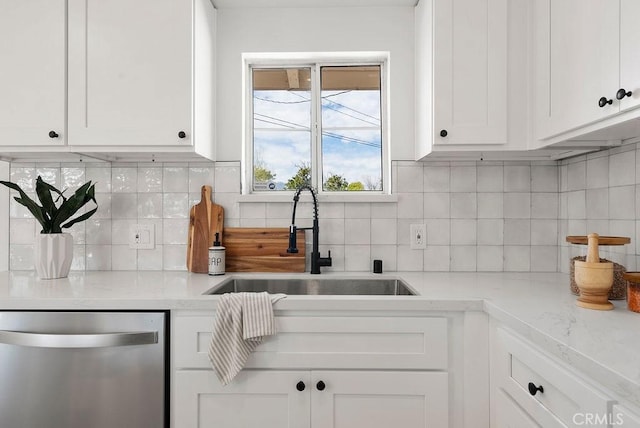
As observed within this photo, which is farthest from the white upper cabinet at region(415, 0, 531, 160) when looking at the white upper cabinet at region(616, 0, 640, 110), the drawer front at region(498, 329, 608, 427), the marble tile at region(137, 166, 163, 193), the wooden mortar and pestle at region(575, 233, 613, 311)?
the marble tile at region(137, 166, 163, 193)

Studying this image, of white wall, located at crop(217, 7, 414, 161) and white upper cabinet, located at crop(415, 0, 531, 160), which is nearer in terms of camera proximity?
white upper cabinet, located at crop(415, 0, 531, 160)

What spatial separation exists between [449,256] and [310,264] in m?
0.72

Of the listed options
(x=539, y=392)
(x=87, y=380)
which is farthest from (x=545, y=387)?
(x=87, y=380)

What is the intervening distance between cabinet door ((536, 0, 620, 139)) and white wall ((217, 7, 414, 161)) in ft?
2.05

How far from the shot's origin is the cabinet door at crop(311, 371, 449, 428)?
4.32 ft

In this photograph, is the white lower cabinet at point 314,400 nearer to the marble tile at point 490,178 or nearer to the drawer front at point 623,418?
the drawer front at point 623,418

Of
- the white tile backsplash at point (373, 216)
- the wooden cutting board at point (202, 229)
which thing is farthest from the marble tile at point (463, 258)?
the wooden cutting board at point (202, 229)

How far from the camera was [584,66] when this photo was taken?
1.27 m

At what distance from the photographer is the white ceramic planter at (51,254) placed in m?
1.70

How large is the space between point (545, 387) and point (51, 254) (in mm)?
1960

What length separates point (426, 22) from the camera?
174cm

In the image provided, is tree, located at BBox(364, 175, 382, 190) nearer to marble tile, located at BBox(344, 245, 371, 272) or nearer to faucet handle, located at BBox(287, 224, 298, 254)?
marble tile, located at BBox(344, 245, 371, 272)

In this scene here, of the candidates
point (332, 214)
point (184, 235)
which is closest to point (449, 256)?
point (332, 214)

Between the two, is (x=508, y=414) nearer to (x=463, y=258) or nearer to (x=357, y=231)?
(x=463, y=258)
